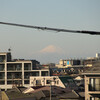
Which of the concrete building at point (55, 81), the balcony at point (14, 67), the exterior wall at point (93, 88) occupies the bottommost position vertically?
the concrete building at point (55, 81)

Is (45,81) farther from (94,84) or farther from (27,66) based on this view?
(94,84)

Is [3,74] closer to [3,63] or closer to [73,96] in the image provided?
[3,63]

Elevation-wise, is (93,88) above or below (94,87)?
below

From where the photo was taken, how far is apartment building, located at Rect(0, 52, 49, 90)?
154375mm

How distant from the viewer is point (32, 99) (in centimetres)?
8600

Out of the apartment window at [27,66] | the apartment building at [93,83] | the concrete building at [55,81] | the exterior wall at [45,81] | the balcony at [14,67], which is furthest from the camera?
the balcony at [14,67]

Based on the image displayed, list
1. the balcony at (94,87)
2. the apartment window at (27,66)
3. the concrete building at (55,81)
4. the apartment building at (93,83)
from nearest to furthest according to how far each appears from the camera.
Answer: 1. the balcony at (94,87)
2. the apartment building at (93,83)
3. the concrete building at (55,81)
4. the apartment window at (27,66)

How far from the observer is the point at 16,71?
6137 inches

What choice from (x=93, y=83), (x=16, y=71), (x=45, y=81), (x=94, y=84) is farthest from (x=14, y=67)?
(x=94, y=84)

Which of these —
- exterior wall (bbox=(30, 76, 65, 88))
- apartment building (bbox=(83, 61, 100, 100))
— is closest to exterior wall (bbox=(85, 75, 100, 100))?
apartment building (bbox=(83, 61, 100, 100))

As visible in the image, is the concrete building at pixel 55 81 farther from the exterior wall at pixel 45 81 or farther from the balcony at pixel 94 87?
the balcony at pixel 94 87

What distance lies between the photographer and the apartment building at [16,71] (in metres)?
154

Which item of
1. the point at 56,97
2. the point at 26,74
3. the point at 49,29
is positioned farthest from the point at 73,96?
the point at 26,74

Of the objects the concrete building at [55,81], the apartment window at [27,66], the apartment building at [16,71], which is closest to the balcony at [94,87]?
the concrete building at [55,81]
